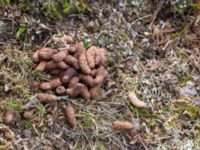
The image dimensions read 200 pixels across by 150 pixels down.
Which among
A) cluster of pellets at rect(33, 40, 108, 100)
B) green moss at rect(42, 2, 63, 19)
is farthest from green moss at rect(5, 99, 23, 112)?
green moss at rect(42, 2, 63, 19)

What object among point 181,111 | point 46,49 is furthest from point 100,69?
point 181,111

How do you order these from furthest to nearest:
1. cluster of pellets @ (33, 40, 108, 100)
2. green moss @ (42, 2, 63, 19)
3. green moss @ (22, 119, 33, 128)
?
green moss @ (42, 2, 63, 19) < cluster of pellets @ (33, 40, 108, 100) < green moss @ (22, 119, 33, 128)

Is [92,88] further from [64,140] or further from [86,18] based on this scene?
[86,18]

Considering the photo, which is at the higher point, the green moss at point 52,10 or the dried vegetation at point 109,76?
the green moss at point 52,10

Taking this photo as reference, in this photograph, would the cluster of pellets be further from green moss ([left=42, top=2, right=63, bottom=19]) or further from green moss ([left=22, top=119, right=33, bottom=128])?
green moss ([left=42, top=2, right=63, bottom=19])

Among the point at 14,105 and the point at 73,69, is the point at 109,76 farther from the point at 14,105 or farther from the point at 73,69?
the point at 14,105

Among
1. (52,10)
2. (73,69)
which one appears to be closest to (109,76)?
(73,69)

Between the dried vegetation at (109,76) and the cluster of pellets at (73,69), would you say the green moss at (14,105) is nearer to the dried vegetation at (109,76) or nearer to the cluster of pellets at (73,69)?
the dried vegetation at (109,76)

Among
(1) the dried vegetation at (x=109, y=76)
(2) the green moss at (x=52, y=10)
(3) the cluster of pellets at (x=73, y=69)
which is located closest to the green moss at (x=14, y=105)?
(1) the dried vegetation at (x=109, y=76)
